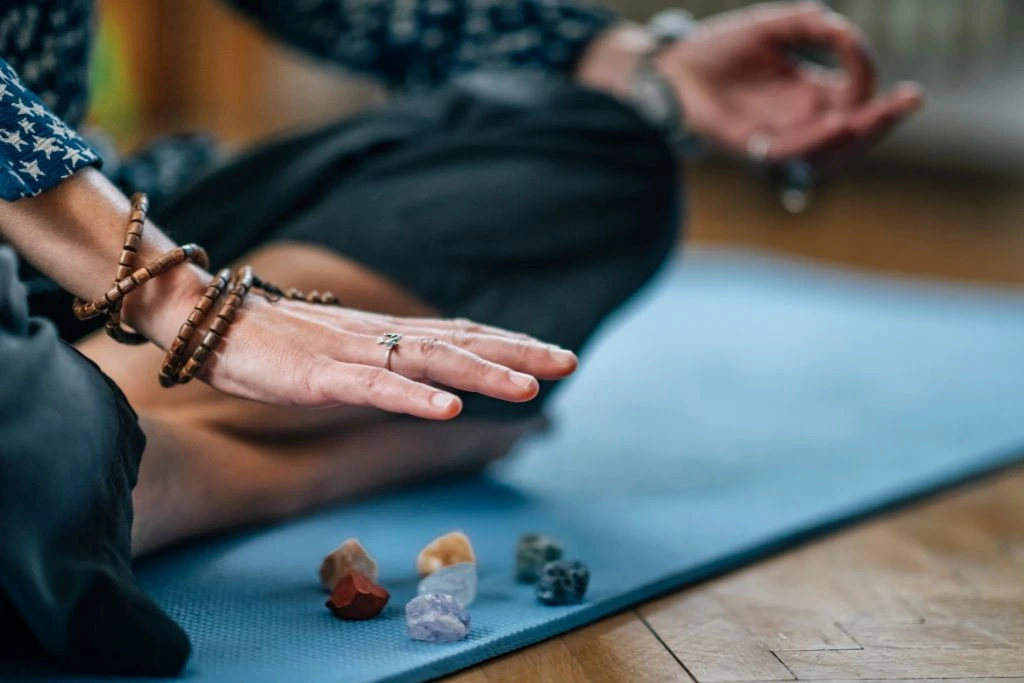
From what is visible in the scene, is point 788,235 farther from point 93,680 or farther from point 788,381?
point 93,680

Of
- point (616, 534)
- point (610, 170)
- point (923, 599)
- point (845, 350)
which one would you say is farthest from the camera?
point (845, 350)

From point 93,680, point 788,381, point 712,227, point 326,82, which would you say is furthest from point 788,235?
point 93,680

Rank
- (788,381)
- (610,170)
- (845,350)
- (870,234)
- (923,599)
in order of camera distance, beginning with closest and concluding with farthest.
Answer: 1. (923,599)
2. (610,170)
3. (788,381)
4. (845,350)
5. (870,234)

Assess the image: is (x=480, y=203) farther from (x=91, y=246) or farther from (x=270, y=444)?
(x=91, y=246)

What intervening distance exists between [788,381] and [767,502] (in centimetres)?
46

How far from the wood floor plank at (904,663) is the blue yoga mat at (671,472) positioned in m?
0.12

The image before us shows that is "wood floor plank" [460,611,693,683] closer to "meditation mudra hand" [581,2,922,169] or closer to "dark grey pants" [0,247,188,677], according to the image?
"dark grey pants" [0,247,188,677]

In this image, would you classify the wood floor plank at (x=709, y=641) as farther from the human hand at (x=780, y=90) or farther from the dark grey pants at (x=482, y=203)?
the human hand at (x=780, y=90)

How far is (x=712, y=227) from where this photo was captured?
289cm

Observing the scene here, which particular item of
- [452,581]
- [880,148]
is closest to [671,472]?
[452,581]

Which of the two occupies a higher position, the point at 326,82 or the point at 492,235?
the point at 492,235

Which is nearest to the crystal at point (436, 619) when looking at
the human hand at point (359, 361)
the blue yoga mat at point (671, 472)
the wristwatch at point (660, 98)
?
the blue yoga mat at point (671, 472)

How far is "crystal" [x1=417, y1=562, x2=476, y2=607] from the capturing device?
2.14 feet

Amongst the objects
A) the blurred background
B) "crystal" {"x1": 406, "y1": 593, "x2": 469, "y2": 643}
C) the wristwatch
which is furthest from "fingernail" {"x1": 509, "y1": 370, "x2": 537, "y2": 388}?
the blurred background
